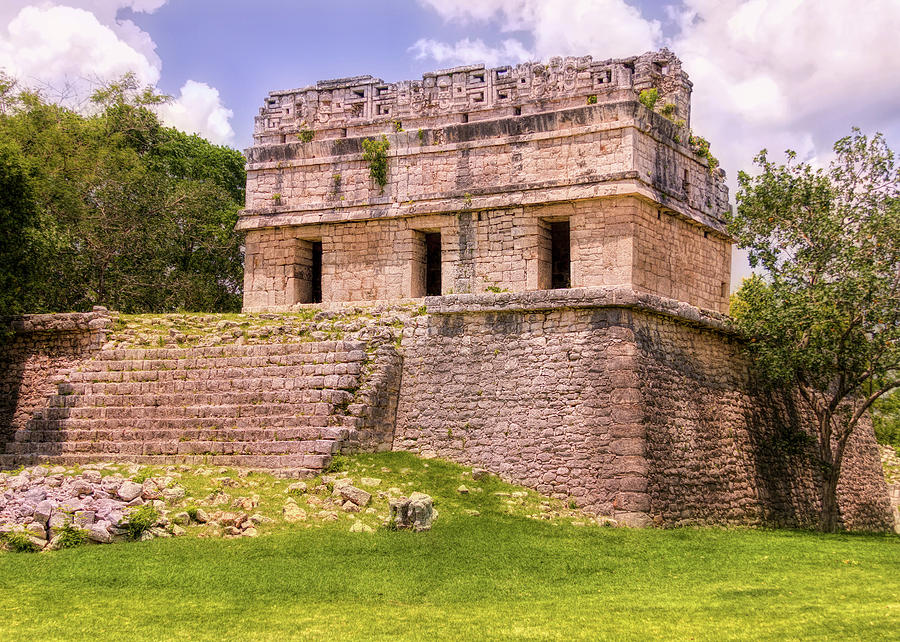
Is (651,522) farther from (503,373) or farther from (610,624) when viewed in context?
(610,624)

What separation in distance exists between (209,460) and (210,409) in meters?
0.89

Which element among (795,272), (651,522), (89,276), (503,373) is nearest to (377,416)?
(503,373)

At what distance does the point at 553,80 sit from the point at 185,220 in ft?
39.3

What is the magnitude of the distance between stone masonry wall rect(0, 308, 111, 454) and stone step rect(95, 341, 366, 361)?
71 centimetres

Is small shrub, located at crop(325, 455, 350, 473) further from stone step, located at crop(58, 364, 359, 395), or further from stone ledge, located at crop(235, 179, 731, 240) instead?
stone ledge, located at crop(235, 179, 731, 240)

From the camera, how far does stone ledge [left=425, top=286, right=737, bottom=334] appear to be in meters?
13.7

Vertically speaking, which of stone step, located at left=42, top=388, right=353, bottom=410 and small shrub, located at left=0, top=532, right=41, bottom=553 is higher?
stone step, located at left=42, top=388, right=353, bottom=410

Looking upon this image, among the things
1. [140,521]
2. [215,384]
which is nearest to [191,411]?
[215,384]

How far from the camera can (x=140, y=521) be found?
10.5 m

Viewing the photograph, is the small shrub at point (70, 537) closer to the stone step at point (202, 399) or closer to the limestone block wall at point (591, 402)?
the stone step at point (202, 399)

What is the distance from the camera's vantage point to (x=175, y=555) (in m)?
9.77

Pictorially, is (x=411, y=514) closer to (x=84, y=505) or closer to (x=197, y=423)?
(x=84, y=505)

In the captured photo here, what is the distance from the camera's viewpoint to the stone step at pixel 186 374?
14172 mm

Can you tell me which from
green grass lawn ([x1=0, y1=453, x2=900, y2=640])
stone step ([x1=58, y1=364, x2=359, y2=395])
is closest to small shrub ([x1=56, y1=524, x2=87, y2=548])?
green grass lawn ([x1=0, y1=453, x2=900, y2=640])
